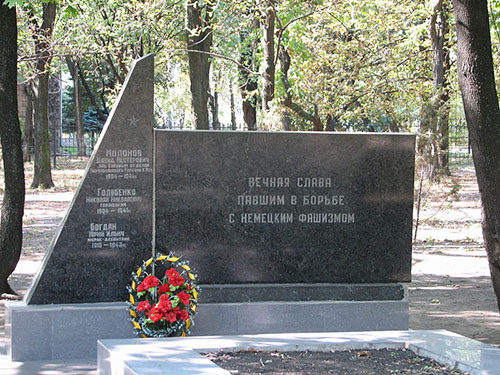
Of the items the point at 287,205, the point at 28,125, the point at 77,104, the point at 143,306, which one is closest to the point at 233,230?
the point at 287,205

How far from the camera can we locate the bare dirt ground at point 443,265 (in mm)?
8805

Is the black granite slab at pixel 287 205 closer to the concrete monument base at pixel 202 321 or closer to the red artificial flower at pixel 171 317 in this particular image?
the concrete monument base at pixel 202 321

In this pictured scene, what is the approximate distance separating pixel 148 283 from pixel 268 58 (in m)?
11.1

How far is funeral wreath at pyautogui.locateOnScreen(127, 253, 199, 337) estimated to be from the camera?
676 cm

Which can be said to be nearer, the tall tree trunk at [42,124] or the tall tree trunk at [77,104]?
the tall tree trunk at [42,124]

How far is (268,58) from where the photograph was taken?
17.3 metres

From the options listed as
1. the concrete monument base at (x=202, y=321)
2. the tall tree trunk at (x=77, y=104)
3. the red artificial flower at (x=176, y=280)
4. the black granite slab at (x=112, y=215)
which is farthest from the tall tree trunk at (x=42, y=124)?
the tall tree trunk at (x=77, y=104)

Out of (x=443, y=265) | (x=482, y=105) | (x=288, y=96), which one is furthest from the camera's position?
(x=288, y=96)

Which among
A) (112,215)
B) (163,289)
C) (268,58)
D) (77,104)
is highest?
(77,104)

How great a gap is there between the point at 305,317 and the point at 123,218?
2099 millimetres

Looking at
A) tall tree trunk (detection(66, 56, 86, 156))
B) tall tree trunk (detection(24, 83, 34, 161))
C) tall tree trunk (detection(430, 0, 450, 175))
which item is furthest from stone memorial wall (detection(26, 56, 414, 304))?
tall tree trunk (detection(66, 56, 86, 156))

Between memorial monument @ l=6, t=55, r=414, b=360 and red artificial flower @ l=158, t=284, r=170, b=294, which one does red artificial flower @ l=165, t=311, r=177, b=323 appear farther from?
memorial monument @ l=6, t=55, r=414, b=360

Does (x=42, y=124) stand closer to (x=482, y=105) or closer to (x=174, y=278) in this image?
(x=174, y=278)

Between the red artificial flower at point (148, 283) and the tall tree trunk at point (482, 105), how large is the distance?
3170 mm
